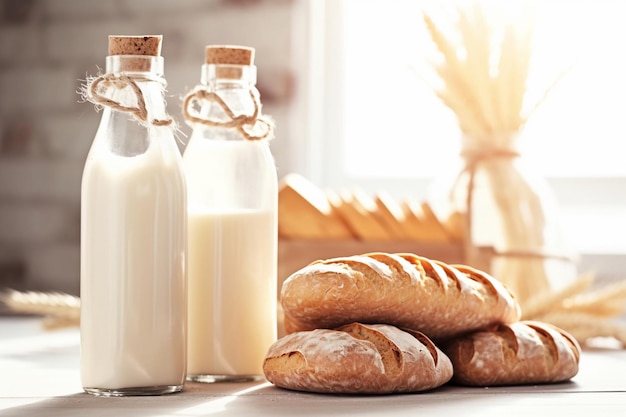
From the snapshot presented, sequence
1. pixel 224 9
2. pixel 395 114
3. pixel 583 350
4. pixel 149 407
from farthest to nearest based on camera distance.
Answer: pixel 395 114
pixel 224 9
pixel 583 350
pixel 149 407

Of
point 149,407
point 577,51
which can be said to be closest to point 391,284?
point 149,407

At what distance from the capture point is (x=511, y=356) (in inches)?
38.3

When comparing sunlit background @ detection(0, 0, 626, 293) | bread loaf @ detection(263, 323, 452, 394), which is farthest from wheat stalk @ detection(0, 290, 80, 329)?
sunlit background @ detection(0, 0, 626, 293)

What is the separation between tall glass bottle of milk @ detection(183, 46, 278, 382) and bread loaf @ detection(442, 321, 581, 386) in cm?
21

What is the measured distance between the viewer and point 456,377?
3.26 ft

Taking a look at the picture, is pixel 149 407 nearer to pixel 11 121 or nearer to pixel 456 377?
pixel 456 377

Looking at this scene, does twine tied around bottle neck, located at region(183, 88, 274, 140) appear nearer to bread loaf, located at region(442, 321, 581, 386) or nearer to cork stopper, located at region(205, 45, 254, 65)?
cork stopper, located at region(205, 45, 254, 65)

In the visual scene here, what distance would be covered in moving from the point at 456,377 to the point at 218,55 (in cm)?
42

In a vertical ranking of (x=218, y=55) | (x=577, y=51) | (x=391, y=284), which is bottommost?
(x=391, y=284)

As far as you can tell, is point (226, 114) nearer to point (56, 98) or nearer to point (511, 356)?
point (511, 356)

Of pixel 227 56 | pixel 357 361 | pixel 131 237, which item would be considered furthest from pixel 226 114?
pixel 357 361

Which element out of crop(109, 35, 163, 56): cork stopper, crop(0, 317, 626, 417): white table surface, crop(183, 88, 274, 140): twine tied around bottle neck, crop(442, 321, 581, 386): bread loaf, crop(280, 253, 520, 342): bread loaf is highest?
crop(109, 35, 163, 56): cork stopper

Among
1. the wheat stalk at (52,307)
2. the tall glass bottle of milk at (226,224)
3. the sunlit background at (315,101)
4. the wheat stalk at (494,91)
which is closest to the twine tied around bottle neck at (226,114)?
the tall glass bottle of milk at (226,224)

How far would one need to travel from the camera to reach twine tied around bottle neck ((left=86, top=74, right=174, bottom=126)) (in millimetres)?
882
